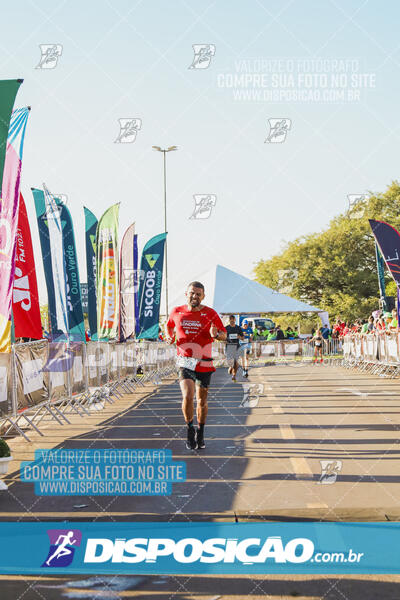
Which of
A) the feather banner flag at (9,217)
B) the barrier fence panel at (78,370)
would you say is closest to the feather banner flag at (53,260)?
the barrier fence panel at (78,370)

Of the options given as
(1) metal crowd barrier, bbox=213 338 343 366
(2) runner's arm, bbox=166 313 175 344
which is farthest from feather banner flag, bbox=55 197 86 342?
(1) metal crowd barrier, bbox=213 338 343 366

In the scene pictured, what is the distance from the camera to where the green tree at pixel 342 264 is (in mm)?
64875

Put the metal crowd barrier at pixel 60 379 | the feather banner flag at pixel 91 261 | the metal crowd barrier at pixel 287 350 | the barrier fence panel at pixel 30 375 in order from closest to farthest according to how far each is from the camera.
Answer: the metal crowd barrier at pixel 60 379 < the barrier fence panel at pixel 30 375 < the feather banner flag at pixel 91 261 < the metal crowd barrier at pixel 287 350

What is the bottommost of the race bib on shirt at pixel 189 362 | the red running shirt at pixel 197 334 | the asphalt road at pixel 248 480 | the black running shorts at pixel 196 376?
the asphalt road at pixel 248 480

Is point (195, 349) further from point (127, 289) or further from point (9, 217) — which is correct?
point (127, 289)

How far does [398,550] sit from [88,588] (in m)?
1.89

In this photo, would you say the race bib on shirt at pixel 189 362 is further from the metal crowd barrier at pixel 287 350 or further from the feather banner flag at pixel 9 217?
the metal crowd barrier at pixel 287 350

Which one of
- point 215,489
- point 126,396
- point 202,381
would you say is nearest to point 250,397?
point 126,396

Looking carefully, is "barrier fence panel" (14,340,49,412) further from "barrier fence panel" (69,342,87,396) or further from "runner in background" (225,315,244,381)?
"runner in background" (225,315,244,381)

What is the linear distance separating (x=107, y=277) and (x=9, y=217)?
10.5m

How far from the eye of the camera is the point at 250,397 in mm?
16312

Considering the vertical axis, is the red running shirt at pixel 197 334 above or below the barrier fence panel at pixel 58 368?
above

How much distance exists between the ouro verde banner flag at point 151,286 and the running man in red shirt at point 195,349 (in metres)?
14.7

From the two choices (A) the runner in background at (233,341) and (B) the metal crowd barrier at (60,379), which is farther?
(A) the runner in background at (233,341)
